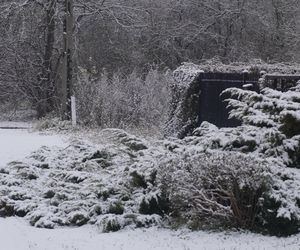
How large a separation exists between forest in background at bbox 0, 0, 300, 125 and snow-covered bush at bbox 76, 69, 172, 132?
16.0 feet

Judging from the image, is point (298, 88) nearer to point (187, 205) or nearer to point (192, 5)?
point (187, 205)

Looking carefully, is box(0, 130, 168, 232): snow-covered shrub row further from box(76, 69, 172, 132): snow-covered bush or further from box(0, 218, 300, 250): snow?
box(76, 69, 172, 132): snow-covered bush

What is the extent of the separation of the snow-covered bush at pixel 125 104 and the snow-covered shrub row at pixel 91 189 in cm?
810

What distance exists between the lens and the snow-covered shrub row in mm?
7531

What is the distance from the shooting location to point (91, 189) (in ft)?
27.1

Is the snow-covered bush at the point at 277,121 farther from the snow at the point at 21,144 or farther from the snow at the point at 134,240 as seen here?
the snow at the point at 21,144

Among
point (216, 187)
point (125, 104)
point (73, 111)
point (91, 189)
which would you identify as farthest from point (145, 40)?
point (216, 187)

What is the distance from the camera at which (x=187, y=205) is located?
23.9 ft

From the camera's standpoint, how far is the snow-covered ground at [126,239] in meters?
6.31

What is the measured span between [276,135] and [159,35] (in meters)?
21.3

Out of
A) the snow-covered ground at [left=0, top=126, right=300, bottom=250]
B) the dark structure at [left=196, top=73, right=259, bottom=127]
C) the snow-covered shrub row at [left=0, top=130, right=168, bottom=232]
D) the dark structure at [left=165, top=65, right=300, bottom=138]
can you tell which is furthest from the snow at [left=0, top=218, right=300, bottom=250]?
the dark structure at [left=196, top=73, right=259, bottom=127]

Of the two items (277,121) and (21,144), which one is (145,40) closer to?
(21,144)

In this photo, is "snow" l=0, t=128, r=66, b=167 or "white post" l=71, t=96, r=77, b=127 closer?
"snow" l=0, t=128, r=66, b=167

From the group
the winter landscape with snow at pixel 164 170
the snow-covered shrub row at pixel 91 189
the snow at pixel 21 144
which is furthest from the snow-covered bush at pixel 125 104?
the snow-covered shrub row at pixel 91 189
